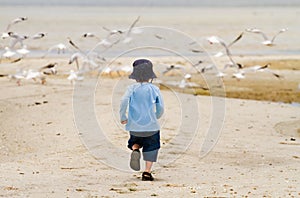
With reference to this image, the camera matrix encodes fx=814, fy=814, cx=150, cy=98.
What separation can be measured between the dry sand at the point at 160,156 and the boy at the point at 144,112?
33 centimetres

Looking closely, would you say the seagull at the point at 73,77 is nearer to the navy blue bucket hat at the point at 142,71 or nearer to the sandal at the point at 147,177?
the navy blue bucket hat at the point at 142,71

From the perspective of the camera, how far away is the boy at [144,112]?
7.87 m

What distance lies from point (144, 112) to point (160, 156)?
1.73 metres

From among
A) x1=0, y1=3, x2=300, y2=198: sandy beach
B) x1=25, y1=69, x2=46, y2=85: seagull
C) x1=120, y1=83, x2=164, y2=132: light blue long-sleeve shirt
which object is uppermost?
x1=120, y1=83, x2=164, y2=132: light blue long-sleeve shirt

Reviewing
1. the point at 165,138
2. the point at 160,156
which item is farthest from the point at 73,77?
the point at 160,156

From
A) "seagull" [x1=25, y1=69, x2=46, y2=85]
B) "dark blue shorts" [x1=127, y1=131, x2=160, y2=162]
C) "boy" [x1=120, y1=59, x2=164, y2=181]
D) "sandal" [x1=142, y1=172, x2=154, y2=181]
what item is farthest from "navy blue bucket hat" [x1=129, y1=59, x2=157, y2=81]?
"seagull" [x1=25, y1=69, x2=46, y2=85]

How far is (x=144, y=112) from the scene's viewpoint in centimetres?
787

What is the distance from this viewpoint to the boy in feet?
25.8

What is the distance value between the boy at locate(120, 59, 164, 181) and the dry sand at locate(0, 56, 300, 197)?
33 centimetres

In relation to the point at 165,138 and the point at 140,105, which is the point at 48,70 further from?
the point at 140,105

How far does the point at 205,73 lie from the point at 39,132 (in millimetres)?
10221

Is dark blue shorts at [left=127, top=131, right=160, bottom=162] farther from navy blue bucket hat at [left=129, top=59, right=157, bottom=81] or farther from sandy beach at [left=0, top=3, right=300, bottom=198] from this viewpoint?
navy blue bucket hat at [left=129, top=59, right=157, bottom=81]

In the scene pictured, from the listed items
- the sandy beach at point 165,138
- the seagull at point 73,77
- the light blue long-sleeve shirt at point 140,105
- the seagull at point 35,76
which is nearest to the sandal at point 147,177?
the sandy beach at point 165,138

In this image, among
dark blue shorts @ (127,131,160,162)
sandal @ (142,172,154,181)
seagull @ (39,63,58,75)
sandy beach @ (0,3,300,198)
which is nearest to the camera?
sandy beach @ (0,3,300,198)
